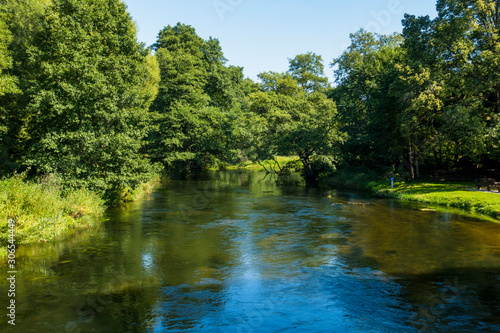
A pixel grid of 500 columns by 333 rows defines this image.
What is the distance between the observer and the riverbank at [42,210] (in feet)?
50.6

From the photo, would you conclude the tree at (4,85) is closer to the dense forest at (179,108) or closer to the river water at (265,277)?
the dense forest at (179,108)

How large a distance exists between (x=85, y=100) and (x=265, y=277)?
18856 mm

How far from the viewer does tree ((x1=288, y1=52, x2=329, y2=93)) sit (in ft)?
294

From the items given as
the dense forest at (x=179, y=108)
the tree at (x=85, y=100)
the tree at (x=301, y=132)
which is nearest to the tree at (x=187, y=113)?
the dense forest at (x=179, y=108)

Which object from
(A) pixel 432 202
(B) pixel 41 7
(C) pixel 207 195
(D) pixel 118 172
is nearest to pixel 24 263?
(D) pixel 118 172

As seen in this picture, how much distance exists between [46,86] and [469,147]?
3604cm

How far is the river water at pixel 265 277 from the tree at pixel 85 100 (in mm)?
5216

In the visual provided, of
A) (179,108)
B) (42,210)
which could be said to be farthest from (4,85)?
(179,108)

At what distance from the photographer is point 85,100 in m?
23.7

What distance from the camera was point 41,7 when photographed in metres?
31.0

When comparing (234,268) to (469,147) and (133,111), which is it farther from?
(469,147)

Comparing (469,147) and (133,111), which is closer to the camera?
(133,111)

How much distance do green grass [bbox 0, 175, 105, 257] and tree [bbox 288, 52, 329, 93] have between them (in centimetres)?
7642

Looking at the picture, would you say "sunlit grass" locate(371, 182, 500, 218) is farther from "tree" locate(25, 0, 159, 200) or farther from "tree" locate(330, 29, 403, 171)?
"tree" locate(25, 0, 159, 200)
